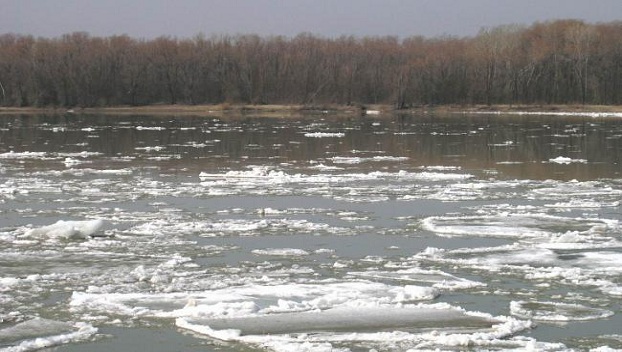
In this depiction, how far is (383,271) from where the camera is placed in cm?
959

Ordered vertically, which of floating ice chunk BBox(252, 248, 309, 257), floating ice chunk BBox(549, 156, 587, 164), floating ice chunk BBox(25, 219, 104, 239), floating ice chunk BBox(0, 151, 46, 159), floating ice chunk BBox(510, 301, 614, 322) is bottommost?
floating ice chunk BBox(510, 301, 614, 322)

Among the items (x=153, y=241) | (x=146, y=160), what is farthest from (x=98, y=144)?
(x=153, y=241)

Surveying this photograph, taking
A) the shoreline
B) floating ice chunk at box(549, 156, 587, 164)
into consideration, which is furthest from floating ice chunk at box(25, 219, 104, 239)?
the shoreline

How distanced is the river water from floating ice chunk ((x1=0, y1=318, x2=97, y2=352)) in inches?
0.8

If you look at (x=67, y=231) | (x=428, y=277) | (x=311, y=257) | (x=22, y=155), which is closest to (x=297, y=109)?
(x=22, y=155)

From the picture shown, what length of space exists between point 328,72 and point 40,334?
8070 cm

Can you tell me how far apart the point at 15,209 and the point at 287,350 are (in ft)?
29.3

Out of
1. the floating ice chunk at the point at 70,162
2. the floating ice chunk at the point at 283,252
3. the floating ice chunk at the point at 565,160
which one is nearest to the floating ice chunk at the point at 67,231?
the floating ice chunk at the point at 283,252

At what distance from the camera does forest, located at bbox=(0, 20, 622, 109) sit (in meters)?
78.9

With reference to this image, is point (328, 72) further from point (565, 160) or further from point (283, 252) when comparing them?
point (283, 252)

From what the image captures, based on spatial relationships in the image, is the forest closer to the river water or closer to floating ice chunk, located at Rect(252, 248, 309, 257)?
the river water

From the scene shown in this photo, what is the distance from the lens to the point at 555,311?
7.88 m

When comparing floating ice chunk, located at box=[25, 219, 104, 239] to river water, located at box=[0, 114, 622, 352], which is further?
floating ice chunk, located at box=[25, 219, 104, 239]

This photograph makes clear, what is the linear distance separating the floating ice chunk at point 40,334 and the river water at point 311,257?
2 cm
